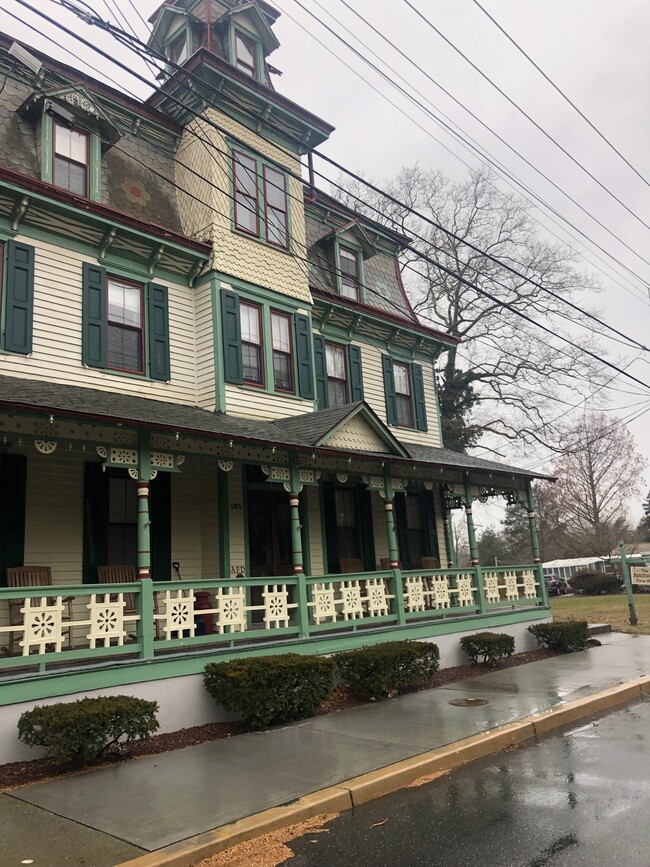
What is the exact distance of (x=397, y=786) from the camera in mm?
6301

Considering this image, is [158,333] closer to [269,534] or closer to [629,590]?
[269,534]

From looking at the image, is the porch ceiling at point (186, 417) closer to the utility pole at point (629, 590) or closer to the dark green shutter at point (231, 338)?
the dark green shutter at point (231, 338)

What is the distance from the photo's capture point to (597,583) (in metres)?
40.6

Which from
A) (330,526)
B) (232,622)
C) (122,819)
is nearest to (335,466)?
(330,526)

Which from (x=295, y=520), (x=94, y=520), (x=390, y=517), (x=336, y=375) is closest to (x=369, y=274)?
(x=336, y=375)

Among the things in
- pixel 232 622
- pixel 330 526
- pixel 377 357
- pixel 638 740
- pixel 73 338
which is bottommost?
pixel 638 740

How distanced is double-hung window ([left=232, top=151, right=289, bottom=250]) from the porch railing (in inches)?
296

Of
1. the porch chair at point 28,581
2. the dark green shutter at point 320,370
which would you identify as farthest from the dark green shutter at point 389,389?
the porch chair at point 28,581

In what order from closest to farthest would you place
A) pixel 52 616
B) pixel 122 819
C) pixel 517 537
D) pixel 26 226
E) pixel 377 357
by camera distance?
1. pixel 122 819
2. pixel 52 616
3. pixel 26 226
4. pixel 377 357
5. pixel 517 537

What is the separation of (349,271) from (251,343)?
491cm

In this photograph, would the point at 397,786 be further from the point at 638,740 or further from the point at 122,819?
the point at 638,740

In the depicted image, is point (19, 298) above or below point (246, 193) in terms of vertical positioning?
below

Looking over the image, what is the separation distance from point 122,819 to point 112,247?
31.7 ft

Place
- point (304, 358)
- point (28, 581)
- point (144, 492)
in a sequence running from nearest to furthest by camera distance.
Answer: point (144, 492) < point (28, 581) < point (304, 358)
